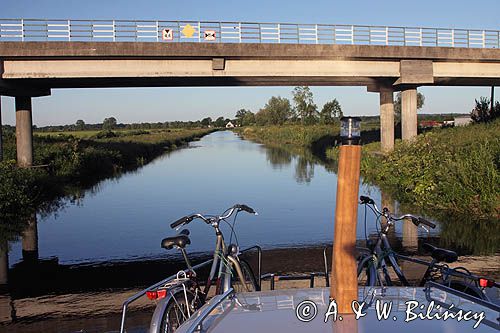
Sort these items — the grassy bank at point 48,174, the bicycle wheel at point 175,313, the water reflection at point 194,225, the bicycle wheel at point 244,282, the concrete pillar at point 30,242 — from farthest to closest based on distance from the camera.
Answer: the grassy bank at point 48,174 < the water reflection at point 194,225 < the concrete pillar at point 30,242 < the bicycle wheel at point 244,282 < the bicycle wheel at point 175,313

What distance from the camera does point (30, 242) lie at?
11.9 metres

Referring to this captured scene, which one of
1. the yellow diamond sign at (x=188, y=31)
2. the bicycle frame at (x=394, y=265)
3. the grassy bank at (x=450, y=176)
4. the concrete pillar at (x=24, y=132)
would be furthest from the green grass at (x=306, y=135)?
the bicycle frame at (x=394, y=265)

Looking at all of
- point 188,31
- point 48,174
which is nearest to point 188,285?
point 48,174

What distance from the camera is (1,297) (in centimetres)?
755

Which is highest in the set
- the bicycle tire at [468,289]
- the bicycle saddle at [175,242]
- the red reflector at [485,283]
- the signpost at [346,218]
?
the signpost at [346,218]

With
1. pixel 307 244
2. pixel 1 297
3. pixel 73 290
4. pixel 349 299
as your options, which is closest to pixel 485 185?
pixel 307 244

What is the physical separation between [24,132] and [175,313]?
23114 mm

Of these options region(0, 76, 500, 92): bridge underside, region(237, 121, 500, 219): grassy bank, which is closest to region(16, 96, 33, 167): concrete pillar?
region(0, 76, 500, 92): bridge underside

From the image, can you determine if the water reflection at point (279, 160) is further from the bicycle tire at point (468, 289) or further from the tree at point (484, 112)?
the bicycle tire at point (468, 289)

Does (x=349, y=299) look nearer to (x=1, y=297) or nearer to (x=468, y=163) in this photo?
(x=1, y=297)

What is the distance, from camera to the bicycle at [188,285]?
12.4 feet

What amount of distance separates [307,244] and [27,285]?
4946 millimetres

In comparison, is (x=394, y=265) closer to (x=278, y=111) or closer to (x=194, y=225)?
(x=194, y=225)

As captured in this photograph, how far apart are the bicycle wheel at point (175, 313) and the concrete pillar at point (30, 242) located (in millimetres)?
6897
